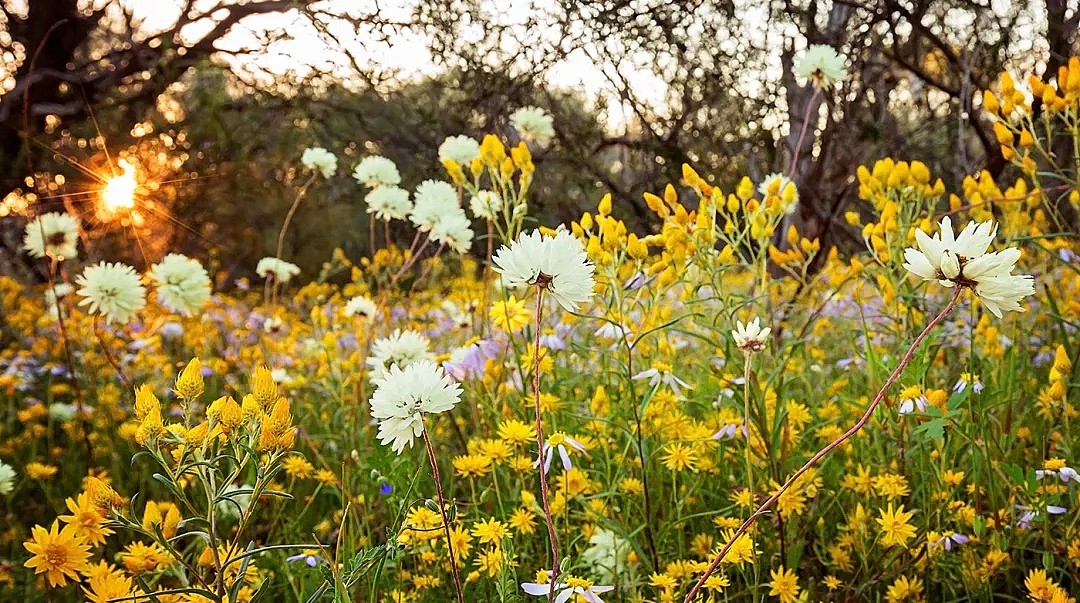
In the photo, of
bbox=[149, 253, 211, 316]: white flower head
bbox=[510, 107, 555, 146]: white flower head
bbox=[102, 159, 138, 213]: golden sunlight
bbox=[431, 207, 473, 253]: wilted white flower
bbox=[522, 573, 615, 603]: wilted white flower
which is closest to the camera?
bbox=[522, 573, 615, 603]: wilted white flower

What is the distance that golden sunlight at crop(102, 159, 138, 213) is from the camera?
2.64 metres

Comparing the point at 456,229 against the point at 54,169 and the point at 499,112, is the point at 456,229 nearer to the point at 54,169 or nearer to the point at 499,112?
the point at 499,112

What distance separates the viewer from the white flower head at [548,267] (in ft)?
2.65

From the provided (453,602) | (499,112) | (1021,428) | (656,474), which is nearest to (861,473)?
(656,474)

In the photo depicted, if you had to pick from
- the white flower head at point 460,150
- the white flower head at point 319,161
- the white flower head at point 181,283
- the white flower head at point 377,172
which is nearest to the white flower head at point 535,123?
the white flower head at point 460,150

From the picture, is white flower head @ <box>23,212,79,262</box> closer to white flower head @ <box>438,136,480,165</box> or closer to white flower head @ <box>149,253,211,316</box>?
white flower head @ <box>149,253,211,316</box>

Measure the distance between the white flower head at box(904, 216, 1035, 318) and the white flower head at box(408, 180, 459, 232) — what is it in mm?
1235

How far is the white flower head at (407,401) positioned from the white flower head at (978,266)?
531 millimetres

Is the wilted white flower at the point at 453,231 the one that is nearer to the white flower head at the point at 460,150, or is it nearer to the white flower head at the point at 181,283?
the white flower head at the point at 460,150

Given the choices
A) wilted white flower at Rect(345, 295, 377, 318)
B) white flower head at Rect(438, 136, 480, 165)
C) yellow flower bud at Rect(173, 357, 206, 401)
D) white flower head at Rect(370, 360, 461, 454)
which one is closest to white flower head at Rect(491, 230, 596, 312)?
white flower head at Rect(370, 360, 461, 454)

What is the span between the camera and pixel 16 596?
1.58 meters

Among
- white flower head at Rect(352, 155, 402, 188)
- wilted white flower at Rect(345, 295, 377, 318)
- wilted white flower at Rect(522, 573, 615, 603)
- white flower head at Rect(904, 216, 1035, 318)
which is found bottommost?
wilted white flower at Rect(522, 573, 615, 603)

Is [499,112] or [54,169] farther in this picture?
[54,169]

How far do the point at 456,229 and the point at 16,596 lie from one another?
1231 millimetres
